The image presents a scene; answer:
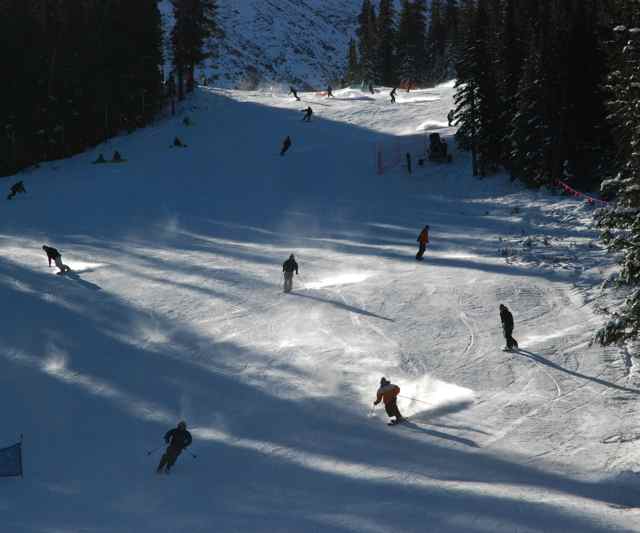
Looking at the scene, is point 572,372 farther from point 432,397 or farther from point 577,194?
point 577,194

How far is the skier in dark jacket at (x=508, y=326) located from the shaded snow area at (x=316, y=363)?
1.10 feet

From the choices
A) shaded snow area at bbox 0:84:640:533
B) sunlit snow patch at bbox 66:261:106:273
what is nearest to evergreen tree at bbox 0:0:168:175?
shaded snow area at bbox 0:84:640:533

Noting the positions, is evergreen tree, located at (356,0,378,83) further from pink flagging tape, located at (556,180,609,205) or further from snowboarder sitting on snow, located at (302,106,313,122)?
pink flagging tape, located at (556,180,609,205)

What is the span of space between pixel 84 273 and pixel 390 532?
20436 mm

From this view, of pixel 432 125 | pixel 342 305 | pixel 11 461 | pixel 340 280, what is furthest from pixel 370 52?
pixel 11 461

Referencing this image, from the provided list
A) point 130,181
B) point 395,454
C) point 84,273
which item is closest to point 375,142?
point 130,181

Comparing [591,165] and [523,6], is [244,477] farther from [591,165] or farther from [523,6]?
[523,6]

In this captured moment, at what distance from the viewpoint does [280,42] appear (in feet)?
498

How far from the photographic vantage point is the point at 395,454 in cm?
1338

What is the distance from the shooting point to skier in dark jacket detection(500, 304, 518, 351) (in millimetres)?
17609

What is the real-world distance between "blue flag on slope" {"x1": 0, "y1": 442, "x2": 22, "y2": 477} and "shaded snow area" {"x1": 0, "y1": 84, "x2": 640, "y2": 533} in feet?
1.21

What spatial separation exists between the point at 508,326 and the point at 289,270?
8.78 metres

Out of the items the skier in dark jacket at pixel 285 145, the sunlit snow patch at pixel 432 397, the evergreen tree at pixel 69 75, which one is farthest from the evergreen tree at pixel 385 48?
the sunlit snow patch at pixel 432 397

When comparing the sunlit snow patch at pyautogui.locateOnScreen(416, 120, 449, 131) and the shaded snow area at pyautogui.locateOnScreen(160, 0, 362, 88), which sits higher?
the shaded snow area at pyautogui.locateOnScreen(160, 0, 362, 88)
